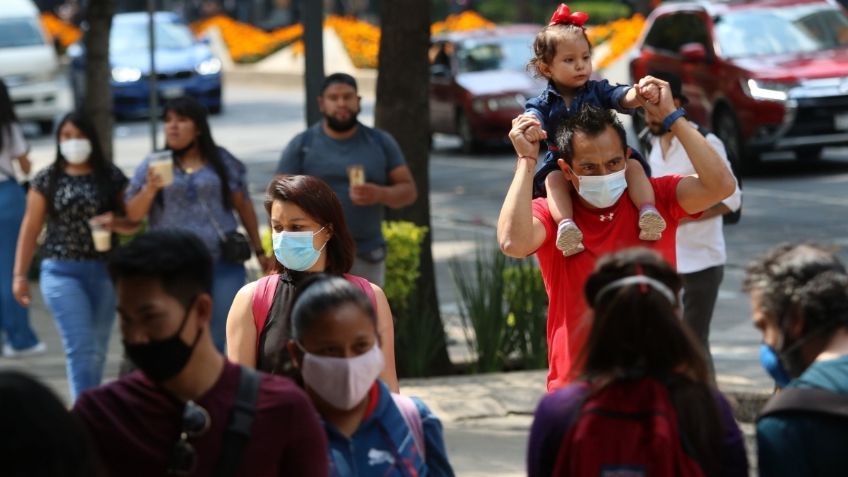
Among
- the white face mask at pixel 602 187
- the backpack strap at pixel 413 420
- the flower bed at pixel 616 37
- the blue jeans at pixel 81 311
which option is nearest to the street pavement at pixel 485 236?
the blue jeans at pixel 81 311

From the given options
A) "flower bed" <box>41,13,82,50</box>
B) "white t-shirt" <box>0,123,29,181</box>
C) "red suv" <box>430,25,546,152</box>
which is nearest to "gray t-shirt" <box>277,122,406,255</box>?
"white t-shirt" <box>0,123,29,181</box>

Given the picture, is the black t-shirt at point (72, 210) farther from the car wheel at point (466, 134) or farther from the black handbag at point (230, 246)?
the car wheel at point (466, 134)

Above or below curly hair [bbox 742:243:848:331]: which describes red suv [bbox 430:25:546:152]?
below

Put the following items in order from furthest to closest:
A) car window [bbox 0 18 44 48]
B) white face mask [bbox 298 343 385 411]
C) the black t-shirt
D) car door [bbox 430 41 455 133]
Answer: car window [bbox 0 18 44 48] < car door [bbox 430 41 455 133] < the black t-shirt < white face mask [bbox 298 343 385 411]

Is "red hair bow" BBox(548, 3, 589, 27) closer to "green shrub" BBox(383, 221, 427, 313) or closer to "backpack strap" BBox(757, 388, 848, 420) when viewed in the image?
"backpack strap" BBox(757, 388, 848, 420)

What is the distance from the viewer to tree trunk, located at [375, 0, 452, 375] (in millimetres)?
10195

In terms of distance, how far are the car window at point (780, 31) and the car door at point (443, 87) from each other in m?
4.39

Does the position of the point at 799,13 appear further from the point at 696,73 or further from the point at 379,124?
the point at 379,124

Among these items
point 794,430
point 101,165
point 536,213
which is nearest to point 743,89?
point 101,165

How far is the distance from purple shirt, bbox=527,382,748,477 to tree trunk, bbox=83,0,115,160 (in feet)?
39.6

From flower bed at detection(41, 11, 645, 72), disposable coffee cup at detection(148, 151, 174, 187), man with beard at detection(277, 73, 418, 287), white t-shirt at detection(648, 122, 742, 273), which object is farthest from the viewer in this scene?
flower bed at detection(41, 11, 645, 72)

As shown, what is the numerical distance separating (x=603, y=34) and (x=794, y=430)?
27757mm

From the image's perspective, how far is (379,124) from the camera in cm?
1036

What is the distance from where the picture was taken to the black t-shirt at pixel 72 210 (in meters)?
8.48
